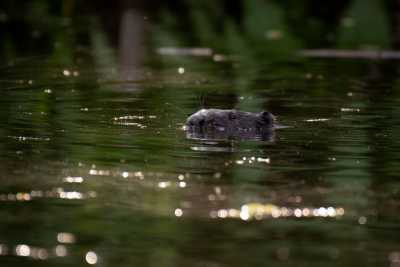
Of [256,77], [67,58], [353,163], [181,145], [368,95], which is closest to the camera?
[353,163]

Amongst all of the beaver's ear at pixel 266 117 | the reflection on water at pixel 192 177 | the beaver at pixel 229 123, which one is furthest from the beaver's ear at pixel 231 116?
the reflection on water at pixel 192 177

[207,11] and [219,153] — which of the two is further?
[207,11]

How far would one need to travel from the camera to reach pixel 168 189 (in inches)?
316

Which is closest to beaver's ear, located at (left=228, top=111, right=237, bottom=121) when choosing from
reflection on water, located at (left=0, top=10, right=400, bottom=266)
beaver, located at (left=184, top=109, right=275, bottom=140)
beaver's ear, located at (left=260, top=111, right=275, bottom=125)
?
beaver, located at (left=184, top=109, right=275, bottom=140)

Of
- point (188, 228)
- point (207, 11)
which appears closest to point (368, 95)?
point (188, 228)

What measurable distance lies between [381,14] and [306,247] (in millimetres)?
15600

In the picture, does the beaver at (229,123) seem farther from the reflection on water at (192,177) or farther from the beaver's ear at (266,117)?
the reflection on water at (192,177)

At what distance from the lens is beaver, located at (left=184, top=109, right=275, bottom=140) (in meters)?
10.7

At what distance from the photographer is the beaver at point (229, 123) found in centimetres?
1070

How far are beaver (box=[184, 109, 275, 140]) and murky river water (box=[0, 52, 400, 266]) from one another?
176mm

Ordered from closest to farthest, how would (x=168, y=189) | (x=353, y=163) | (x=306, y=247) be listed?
(x=306, y=247), (x=168, y=189), (x=353, y=163)

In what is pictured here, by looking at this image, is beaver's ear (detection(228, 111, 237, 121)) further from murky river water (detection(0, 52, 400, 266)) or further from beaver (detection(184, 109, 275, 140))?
murky river water (detection(0, 52, 400, 266))

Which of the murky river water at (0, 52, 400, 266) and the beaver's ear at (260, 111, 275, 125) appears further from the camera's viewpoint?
the beaver's ear at (260, 111, 275, 125)

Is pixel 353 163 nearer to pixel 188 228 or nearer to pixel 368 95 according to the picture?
pixel 188 228
